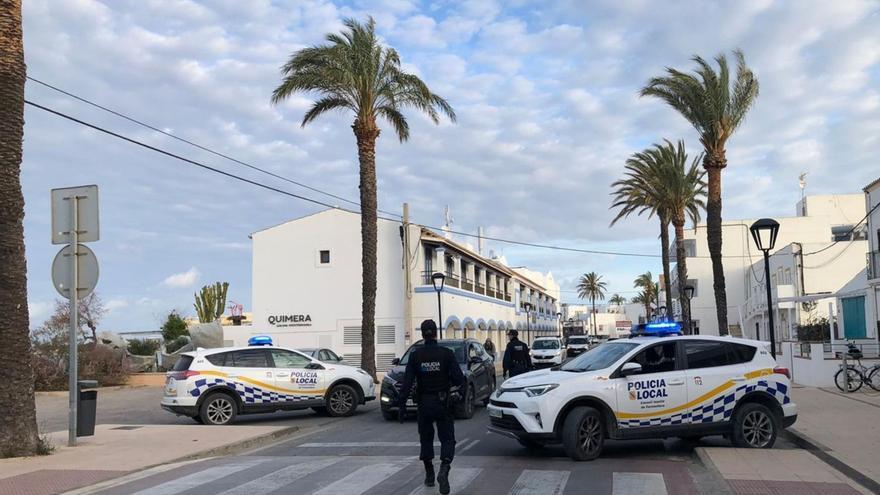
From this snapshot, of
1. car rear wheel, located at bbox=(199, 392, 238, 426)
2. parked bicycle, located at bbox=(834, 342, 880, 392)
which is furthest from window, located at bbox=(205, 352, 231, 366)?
parked bicycle, located at bbox=(834, 342, 880, 392)

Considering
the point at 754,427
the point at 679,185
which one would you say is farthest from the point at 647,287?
the point at 754,427

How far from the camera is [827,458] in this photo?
10.8 metres

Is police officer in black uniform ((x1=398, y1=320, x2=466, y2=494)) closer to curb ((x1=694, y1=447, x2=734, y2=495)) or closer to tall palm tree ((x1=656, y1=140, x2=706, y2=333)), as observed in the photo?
curb ((x1=694, y1=447, x2=734, y2=495))

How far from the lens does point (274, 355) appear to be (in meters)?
17.6

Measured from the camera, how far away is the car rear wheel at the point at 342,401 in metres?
18.2

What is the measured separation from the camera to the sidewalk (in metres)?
10.1

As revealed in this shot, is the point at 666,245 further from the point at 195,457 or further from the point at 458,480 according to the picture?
the point at 458,480

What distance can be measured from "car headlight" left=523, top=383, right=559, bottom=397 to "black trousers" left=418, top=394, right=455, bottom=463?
7.86 ft

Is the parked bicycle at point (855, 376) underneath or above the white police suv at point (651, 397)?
underneath

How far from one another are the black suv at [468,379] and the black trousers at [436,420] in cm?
700

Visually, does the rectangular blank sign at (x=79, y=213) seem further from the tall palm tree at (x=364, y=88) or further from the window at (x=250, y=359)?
the tall palm tree at (x=364, y=88)

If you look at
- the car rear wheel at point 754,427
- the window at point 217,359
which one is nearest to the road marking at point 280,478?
the car rear wheel at point 754,427

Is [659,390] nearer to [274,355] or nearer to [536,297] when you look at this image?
[274,355]

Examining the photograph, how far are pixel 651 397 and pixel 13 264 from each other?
9.76 m
